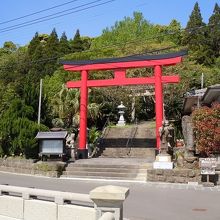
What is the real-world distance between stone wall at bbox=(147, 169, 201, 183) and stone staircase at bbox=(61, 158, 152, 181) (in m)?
0.79

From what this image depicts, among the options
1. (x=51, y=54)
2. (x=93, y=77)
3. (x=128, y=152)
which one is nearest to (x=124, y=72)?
(x=128, y=152)

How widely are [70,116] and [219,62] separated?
873 inches

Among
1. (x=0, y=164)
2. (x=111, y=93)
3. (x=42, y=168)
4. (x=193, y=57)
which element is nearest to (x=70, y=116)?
(x=111, y=93)

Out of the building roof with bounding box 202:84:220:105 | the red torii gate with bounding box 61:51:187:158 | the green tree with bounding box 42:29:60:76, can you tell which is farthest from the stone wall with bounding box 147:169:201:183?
the green tree with bounding box 42:29:60:76

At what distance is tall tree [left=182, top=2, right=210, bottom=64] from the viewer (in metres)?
48.9

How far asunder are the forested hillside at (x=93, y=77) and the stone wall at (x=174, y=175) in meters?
5.76

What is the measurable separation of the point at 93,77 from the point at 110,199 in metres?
32.8

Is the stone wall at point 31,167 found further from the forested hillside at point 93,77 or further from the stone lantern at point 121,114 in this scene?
the stone lantern at point 121,114

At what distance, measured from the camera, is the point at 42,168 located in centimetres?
2102

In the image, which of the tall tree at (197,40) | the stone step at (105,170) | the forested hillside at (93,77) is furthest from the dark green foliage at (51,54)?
the stone step at (105,170)

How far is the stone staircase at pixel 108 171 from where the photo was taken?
19078mm

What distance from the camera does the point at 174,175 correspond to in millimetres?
17109

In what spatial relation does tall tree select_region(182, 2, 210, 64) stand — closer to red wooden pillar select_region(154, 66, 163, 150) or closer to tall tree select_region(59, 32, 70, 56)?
tall tree select_region(59, 32, 70, 56)

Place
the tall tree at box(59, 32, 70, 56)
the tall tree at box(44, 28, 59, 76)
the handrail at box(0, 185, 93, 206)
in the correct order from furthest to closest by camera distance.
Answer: the tall tree at box(59, 32, 70, 56) → the tall tree at box(44, 28, 59, 76) → the handrail at box(0, 185, 93, 206)
